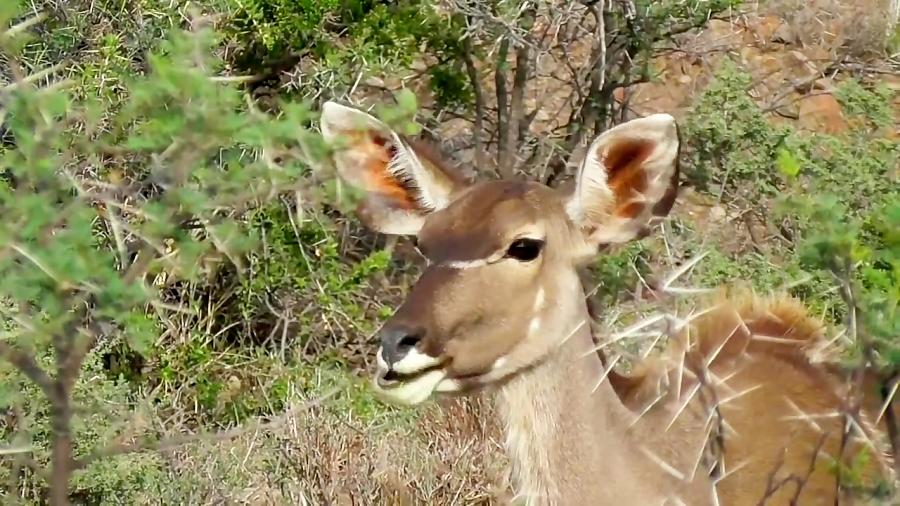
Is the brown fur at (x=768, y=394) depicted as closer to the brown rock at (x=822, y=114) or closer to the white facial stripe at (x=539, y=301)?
the white facial stripe at (x=539, y=301)

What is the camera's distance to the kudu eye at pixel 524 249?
3.38 metres

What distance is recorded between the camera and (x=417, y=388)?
10.5 feet

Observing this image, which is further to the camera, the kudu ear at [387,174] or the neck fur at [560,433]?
the kudu ear at [387,174]

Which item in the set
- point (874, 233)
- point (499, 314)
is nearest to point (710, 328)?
point (874, 233)

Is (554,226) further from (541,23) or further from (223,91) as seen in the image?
(541,23)

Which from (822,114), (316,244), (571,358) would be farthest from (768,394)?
(822,114)

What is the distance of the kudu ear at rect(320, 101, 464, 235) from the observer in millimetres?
3623

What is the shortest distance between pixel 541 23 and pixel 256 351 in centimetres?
192

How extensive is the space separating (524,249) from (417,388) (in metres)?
0.44

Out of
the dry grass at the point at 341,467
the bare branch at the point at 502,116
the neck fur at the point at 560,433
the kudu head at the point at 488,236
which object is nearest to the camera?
the kudu head at the point at 488,236

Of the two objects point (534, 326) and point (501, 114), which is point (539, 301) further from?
point (501, 114)

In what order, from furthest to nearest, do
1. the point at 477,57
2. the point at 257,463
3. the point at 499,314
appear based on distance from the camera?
the point at 477,57, the point at 257,463, the point at 499,314

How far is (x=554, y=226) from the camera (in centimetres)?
349

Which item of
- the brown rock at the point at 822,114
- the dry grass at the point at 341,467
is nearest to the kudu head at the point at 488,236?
the dry grass at the point at 341,467
